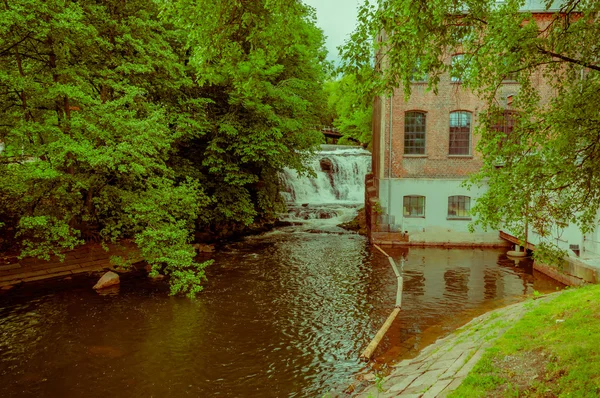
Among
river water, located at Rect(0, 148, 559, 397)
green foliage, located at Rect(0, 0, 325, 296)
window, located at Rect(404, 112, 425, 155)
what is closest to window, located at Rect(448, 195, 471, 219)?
window, located at Rect(404, 112, 425, 155)

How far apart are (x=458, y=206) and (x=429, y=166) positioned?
2451 mm

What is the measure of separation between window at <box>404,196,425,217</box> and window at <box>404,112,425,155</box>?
2366mm

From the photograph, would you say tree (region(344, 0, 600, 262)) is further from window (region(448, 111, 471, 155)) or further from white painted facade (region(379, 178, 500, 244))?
window (region(448, 111, 471, 155))

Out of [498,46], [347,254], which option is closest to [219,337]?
[498,46]

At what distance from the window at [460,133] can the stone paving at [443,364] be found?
13822 mm

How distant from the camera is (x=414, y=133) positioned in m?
22.8

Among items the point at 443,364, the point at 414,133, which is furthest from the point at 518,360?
the point at 414,133

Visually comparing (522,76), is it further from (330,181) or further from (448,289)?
(330,181)

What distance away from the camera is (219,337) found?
10.5 meters

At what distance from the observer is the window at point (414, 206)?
72.5 feet

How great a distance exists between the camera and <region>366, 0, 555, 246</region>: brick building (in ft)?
71.0

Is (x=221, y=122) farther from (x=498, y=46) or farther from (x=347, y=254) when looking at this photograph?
(x=498, y=46)

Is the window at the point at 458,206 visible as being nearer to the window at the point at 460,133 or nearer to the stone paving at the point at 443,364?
the window at the point at 460,133

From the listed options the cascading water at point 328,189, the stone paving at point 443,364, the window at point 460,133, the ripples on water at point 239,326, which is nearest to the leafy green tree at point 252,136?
the cascading water at point 328,189
